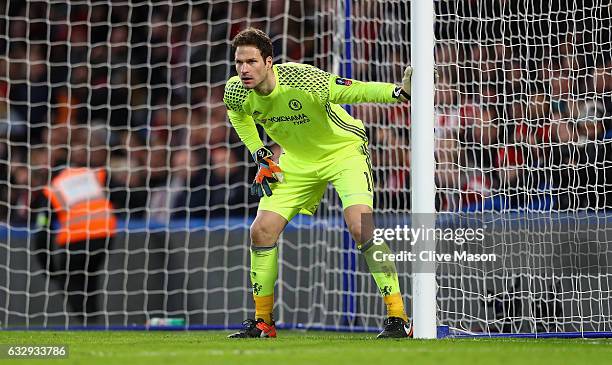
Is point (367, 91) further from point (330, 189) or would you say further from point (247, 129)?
point (330, 189)

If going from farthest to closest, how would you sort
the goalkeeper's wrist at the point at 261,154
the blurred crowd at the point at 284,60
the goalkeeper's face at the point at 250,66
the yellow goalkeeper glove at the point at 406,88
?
the blurred crowd at the point at 284,60
the goalkeeper's wrist at the point at 261,154
the goalkeeper's face at the point at 250,66
the yellow goalkeeper glove at the point at 406,88

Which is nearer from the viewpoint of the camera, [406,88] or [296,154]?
[406,88]

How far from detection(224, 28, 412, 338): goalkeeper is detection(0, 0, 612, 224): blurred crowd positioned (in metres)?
0.68

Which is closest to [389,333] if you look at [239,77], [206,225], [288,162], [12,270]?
[288,162]

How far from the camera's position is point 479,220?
800 centimetres

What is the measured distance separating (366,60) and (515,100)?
81.9 inches

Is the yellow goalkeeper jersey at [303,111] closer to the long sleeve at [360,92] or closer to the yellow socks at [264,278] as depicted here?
the long sleeve at [360,92]

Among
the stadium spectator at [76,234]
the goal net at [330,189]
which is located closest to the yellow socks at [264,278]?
the goal net at [330,189]

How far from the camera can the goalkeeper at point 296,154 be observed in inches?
254

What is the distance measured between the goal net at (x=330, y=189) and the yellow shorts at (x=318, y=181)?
1.77 ft

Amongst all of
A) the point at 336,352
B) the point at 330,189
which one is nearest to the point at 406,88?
the point at 336,352

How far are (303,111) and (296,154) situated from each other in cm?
35

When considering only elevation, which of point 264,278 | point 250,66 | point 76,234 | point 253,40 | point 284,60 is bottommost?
point 264,278

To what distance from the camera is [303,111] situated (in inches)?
258
